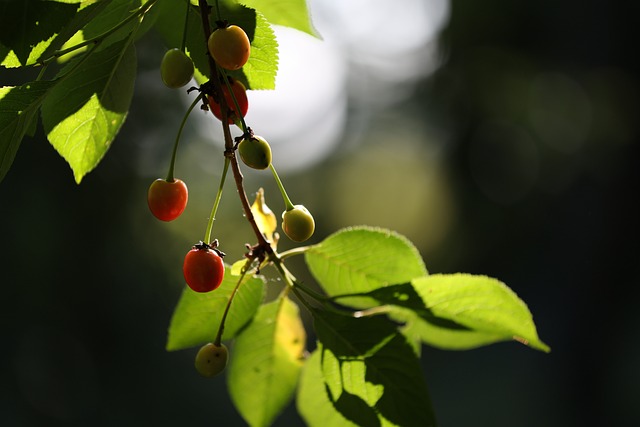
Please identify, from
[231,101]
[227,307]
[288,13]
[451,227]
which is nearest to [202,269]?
[227,307]

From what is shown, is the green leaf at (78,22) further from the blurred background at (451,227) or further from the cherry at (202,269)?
the blurred background at (451,227)

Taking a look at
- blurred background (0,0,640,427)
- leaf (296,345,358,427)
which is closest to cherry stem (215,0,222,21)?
leaf (296,345,358,427)

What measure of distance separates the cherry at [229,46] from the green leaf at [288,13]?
15 cm

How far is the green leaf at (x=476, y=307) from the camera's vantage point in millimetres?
590

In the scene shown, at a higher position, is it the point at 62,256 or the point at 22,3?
the point at 22,3

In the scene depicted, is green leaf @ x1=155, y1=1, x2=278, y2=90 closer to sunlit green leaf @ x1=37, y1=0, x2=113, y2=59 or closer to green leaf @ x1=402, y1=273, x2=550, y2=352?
sunlit green leaf @ x1=37, y1=0, x2=113, y2=59

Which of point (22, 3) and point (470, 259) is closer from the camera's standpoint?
point (22, 3)

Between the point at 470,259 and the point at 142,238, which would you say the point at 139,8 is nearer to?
the point at 142,238

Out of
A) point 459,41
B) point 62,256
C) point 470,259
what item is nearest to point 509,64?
point 459,41

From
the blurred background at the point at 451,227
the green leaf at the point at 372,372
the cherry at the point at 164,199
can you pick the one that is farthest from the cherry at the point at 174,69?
the blurred background at the point at 451,227

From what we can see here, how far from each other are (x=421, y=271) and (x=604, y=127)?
441 inches

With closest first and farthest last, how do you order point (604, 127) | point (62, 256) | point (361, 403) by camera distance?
1. point (361, 403)
2. point (62, 256)
3. point (604, 127)

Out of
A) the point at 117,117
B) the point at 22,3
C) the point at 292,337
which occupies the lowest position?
the point at 292,337

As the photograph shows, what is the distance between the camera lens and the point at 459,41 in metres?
13.4
